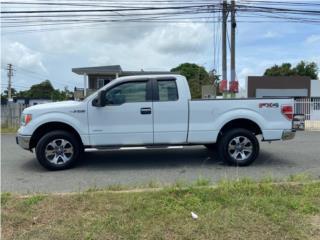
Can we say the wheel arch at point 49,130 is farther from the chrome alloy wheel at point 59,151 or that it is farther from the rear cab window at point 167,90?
the rear cab window at point 167,90

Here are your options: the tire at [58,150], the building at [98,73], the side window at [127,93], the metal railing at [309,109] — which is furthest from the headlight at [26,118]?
the building at [98,73]

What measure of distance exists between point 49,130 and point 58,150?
0.48 metres

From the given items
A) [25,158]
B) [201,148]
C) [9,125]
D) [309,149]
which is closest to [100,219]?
[25,158]

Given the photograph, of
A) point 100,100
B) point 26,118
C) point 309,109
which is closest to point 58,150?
point 26,118

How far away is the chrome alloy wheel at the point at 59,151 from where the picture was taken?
305 inches

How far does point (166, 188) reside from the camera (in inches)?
217

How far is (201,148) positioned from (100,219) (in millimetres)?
6298

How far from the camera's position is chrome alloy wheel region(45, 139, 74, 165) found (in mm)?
7746

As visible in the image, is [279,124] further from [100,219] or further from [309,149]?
[100,219]

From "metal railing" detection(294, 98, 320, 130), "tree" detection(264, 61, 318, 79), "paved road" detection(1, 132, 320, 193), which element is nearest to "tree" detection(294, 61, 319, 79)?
"tree" detection(264, 61, 318, 79)

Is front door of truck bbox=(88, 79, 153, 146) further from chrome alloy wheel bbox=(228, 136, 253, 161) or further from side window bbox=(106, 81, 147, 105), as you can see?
chrome alloy wheel bbox=(228, 136, 253, 161)

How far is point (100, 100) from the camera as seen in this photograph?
25.5ft

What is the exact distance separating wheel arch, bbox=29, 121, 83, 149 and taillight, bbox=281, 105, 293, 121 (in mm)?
4233

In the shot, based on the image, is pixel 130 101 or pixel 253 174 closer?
pixel 253 174
